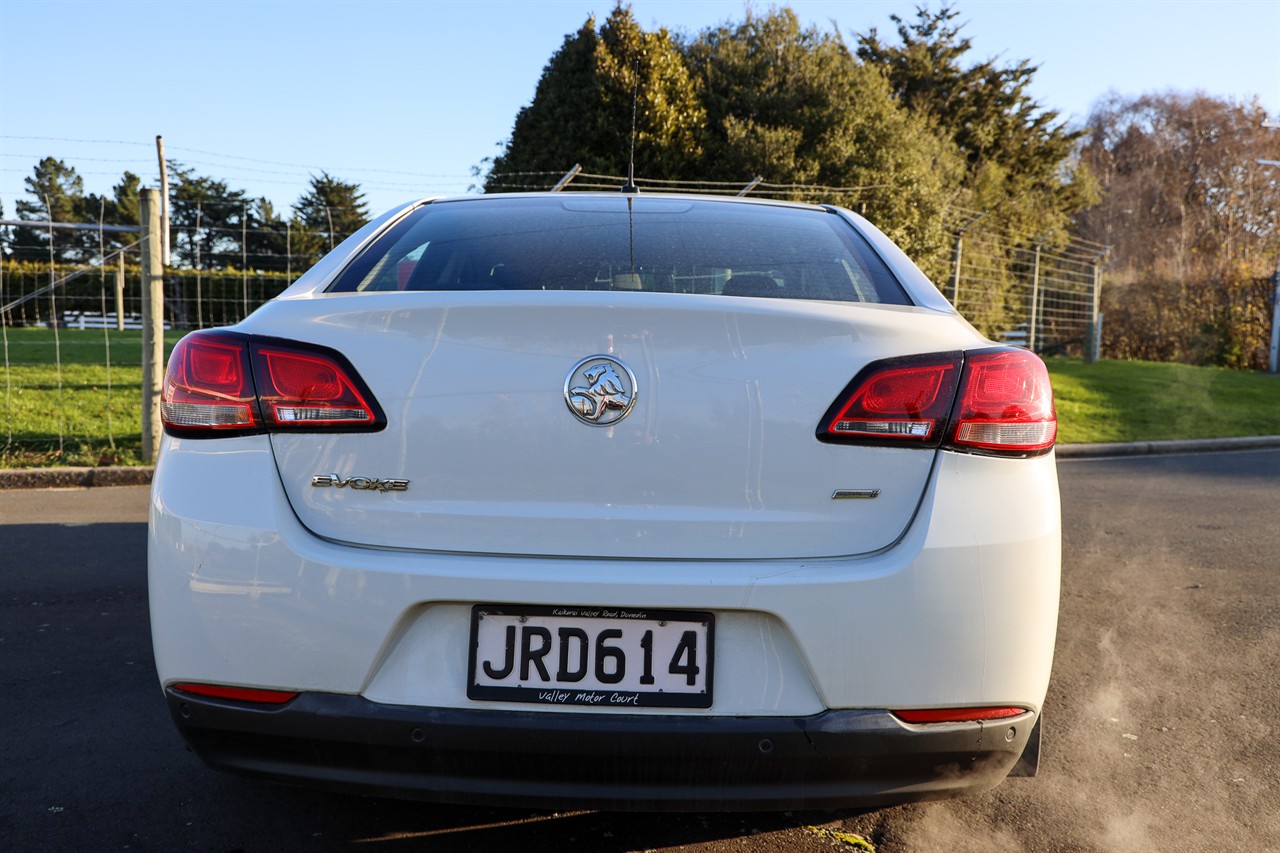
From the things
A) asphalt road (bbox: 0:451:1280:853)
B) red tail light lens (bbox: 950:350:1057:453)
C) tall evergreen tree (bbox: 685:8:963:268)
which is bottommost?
asphalt road (bbox: 0:451:1280:853)

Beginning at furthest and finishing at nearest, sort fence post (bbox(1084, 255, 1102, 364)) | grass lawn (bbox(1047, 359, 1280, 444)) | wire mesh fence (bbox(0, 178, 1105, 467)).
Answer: fence post (bbox(1084, 255, 1102, 364)), grass lawn (bbox(1047, 359, 1280, 444)), wire mesh fence (bbox(0, 178, 1105, 467))

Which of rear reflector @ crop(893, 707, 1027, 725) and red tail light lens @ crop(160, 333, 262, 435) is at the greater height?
red tail light lens @ crop(160, 333, 262, 435)

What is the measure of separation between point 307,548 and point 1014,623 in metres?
1.28

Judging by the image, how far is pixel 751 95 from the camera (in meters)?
19.6

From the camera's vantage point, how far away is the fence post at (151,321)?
807cm

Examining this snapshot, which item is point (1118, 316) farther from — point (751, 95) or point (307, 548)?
point (307, 548)

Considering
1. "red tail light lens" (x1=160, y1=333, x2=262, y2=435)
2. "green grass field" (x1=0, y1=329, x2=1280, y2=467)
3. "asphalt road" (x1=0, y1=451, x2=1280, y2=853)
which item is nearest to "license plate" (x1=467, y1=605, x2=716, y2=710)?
"red tail light lens" (x1=160, y1=333, x2=262, y2=435)

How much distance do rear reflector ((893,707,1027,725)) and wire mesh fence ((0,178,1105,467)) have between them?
5.45 meters

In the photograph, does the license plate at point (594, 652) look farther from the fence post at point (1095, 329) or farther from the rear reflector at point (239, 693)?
the fence post at point (1095, 329)

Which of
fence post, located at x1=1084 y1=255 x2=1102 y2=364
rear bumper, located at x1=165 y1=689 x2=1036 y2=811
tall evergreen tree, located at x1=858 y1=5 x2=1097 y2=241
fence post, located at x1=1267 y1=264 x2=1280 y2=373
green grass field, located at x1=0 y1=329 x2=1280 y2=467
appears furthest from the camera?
tall evergreen tree, located at x1=858 y1=5 x2=1097 y2=241

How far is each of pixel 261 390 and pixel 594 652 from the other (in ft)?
2.56

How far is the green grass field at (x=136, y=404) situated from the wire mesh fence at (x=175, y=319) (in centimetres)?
2

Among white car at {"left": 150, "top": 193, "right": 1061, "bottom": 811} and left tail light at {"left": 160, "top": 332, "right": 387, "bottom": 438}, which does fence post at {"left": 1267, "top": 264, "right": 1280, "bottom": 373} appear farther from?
left tail light at {"left": 160, "top": 332, "right": 387, "bottom": 438}

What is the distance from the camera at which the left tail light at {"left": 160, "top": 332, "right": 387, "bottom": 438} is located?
1899 millimetres
